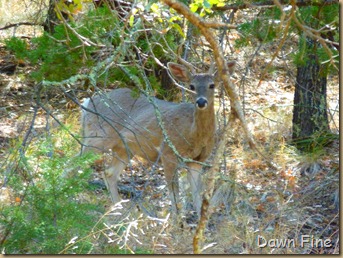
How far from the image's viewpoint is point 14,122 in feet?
33.8

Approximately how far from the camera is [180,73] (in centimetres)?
797

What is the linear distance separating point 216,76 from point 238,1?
1491 mm

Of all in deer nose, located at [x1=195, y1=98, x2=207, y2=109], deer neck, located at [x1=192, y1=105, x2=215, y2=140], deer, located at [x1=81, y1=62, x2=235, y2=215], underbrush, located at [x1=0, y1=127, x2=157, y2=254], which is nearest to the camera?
underbrush, located at [x1=0, y1=127, x2=157, y2=254]

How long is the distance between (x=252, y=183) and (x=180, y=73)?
1.58 meters

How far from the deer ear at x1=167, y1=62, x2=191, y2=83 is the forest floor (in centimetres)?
48

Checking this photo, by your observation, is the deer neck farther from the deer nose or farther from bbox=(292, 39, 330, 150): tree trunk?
bbox=(292, 39, 330, 150): tree trunk

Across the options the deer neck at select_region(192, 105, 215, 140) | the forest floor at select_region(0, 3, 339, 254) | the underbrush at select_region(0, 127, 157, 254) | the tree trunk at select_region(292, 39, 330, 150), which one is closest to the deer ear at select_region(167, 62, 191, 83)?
the deer neck at select_region(192, 105, 215, 140)

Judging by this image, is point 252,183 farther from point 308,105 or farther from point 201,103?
point 308,105

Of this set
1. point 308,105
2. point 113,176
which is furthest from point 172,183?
point 308,105

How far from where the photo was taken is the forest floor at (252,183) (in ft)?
19.7

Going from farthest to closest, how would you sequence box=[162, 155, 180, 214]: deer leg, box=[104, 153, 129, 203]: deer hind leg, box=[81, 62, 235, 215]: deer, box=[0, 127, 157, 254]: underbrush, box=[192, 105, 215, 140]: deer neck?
box=[104, 153, 129, 203]: deer hind leg < box=[192, 105, 215, 140]: deer neck < box=[81, 62, 235, 215]: deer < box=[162, 155, 180, 214]: deer leg < box=[0, 127, 157, 254]: underbrush

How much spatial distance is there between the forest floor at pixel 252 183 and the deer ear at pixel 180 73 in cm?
48

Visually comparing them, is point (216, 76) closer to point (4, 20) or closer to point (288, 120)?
point (288, 120)

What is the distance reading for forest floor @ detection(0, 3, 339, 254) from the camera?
19.7 feet
